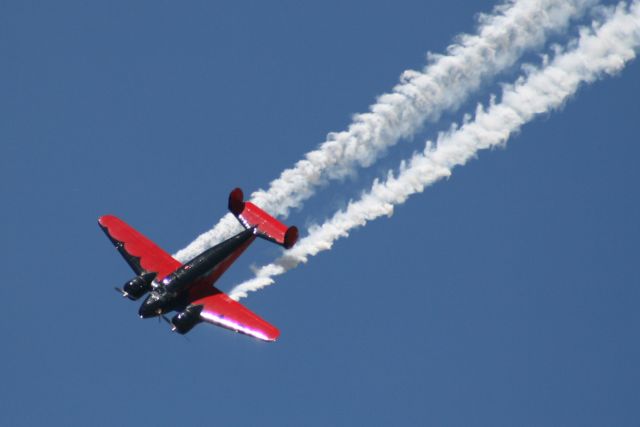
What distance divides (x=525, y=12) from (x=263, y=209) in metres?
14.7

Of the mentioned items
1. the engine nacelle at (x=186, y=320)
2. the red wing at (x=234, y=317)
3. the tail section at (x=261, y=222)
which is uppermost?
the tail section at (x=261, y=222)

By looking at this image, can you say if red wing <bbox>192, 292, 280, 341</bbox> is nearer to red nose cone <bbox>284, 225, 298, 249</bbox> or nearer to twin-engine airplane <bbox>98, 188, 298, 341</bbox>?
twin-engine airplane <bbox>98, 188, 298, 341</bbox>

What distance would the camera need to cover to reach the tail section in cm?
5672

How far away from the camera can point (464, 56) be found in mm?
52969

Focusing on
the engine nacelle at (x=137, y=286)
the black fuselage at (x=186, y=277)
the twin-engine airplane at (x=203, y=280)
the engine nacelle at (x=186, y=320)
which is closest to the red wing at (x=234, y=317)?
the twin-engine airplane at (x=203, y=280)

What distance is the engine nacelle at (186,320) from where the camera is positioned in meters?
54.5

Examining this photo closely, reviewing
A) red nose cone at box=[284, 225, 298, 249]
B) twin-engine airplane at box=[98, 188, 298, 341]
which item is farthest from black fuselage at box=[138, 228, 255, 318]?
red nose cone at box=[284, 225, 298, 249]

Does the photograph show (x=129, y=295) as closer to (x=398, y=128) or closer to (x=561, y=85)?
(x=398, y=128)

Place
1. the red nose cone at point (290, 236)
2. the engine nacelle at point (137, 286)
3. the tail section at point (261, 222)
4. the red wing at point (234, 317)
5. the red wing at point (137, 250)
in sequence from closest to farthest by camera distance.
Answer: the red wing at point (234, 317) < the engine nacelle at point (137, 286) < the red nose cone at point (290, 236) < the tail section at point (261, 222) < the red wing at point (137, 250)

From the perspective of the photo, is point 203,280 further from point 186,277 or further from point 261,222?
point 261,222

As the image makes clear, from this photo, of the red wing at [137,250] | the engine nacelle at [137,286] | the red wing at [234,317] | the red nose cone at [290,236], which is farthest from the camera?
the red wing at [137,250]

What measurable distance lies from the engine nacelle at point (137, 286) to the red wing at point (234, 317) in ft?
6.91

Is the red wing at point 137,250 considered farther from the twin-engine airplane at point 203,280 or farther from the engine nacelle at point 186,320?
the engine nacelle at point 186,320

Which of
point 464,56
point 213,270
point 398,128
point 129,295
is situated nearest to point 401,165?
point 398,128
